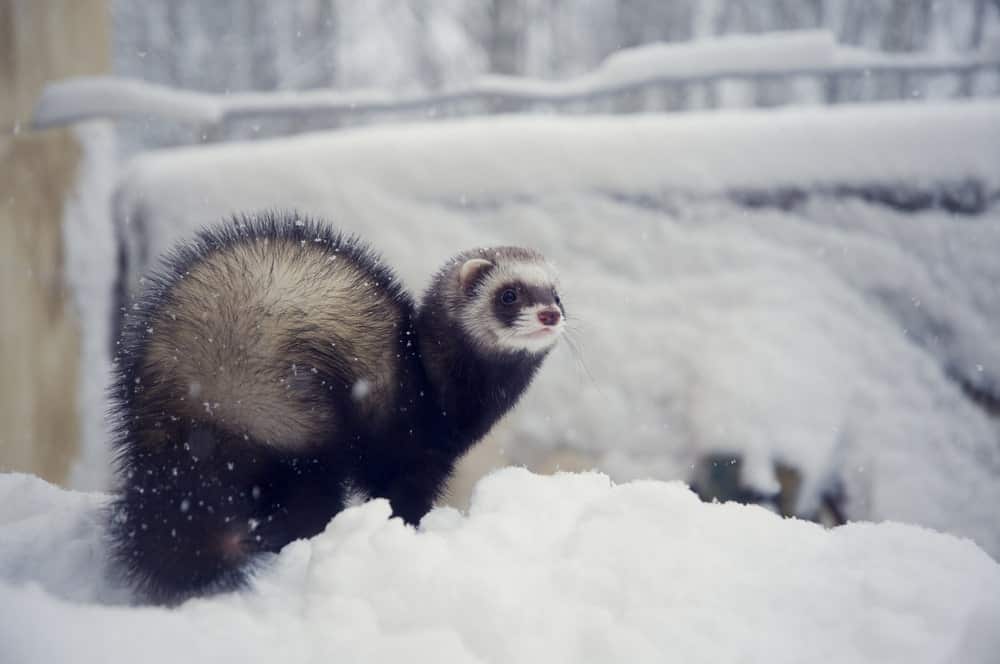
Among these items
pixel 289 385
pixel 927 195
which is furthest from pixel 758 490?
pixel 289 385

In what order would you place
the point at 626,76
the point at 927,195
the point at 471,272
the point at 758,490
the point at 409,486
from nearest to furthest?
the point at 409,486
the point at 471,272
the point at 758,490
the point at 927,195
the point at 626,76

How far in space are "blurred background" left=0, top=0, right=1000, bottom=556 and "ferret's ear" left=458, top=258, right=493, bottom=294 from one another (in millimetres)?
652

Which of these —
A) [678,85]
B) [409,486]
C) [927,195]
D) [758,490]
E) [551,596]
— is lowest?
[758,490]

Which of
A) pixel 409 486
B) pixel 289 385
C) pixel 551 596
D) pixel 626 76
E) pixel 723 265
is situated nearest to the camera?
pixel 551 596

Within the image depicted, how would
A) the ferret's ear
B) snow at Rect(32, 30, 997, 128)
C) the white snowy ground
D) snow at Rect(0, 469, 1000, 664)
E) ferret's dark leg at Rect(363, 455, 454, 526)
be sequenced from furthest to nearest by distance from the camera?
snow at Rect(32, 30, 997, 128) → the white snowy ground → the ferret's ear → ferret's dark leg at Rect(363, 455, 454, 526) → snow at Rect(0, 469, 1000, 664)

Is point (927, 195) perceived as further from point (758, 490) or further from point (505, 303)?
point (505, 303)

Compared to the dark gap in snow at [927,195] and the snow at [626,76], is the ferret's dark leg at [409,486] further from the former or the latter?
the snow at [626,76]

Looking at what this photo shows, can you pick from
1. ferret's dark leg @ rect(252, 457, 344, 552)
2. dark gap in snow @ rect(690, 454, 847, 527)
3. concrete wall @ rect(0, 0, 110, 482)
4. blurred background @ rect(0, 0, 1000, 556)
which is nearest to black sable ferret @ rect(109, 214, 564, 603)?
ferret's dark leg @ rect(252, 457, 344, 552)

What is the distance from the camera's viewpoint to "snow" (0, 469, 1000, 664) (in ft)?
2.32

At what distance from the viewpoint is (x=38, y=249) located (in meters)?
2.17

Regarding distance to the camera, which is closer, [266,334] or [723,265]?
[266,334]

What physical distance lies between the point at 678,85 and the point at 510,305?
161cm

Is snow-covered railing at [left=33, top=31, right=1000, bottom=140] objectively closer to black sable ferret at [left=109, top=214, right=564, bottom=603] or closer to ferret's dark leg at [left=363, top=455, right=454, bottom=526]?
black sable ferret at [left=109, top=214, right=564, bottom=603]

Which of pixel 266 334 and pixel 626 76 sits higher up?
pixel 626 76
